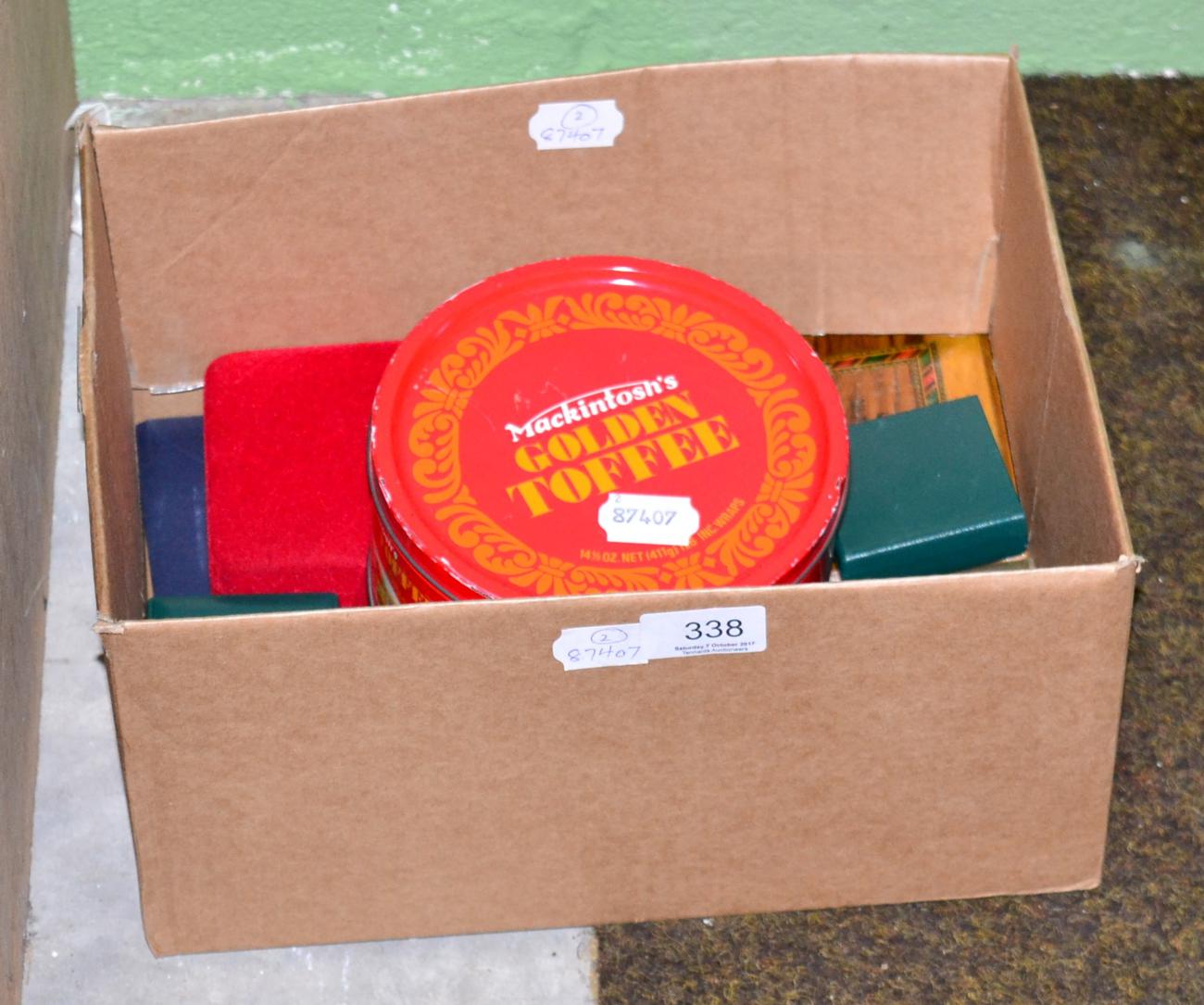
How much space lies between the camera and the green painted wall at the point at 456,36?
1475 millimetres

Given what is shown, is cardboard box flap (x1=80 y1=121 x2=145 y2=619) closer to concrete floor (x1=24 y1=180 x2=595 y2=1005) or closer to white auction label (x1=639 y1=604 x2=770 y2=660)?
concrete floor (x1=24 y1=180 x2=595 y2=1005)

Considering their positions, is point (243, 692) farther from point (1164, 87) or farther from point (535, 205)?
point (1164, 87)

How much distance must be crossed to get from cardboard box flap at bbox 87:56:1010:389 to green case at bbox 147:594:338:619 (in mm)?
270

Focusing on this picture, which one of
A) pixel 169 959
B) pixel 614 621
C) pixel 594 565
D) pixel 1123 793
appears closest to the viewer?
pixel 614 621

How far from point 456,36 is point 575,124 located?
336mm

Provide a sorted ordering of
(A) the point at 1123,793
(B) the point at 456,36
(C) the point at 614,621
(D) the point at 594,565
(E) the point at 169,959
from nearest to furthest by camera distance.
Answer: (C) the point at 614,621 < (D) the point at 594,565 < (E) the point at 169,959 < (A) the point at 1123,793 < (B) the point at 456,36

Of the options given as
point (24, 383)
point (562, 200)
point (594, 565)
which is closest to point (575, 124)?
point (562, 200)

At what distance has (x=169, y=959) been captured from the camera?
3.78ft

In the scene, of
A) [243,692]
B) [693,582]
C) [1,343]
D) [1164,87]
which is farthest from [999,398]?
[1,343]

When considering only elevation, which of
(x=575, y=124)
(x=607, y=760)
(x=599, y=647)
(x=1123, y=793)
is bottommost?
(x=1123, y=793)

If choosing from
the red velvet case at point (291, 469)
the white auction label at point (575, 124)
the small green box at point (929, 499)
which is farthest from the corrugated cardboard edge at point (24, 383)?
the small green box at point (929, 499)

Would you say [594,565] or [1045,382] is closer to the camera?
[594,565]

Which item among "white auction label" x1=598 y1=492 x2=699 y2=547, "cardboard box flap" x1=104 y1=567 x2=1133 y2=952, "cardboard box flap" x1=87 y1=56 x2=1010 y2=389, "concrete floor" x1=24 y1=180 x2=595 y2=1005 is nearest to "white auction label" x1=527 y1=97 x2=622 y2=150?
"cardboard box flap" x1=87 y1=56 x2=1010 y2=389

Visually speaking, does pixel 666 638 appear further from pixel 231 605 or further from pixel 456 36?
pixel 456 36
